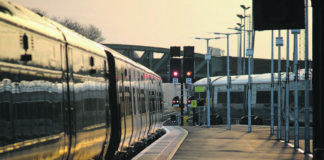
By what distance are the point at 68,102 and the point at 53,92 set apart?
99 cm

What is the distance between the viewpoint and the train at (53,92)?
7.12 meters

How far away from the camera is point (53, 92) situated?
8.95 meters

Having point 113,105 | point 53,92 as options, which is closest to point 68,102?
point 53,92

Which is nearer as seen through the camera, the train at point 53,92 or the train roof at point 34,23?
the train at point 53,92

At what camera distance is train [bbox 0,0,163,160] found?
712cm

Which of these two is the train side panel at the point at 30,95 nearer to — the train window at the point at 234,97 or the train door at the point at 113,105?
the train door at the point at 113,105

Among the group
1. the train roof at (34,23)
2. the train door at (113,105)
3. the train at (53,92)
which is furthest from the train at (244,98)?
the train roof at (34,23)

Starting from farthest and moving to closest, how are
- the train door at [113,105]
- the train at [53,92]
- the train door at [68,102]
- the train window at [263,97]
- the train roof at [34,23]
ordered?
the train window at [263,97] → the train door at [113,105] → the train door at [68,102] → the train roof at [34,23] → the train at [53,92]

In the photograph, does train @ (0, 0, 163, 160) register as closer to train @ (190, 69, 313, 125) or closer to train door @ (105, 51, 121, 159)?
train door @ (105, 51, 121, 159)

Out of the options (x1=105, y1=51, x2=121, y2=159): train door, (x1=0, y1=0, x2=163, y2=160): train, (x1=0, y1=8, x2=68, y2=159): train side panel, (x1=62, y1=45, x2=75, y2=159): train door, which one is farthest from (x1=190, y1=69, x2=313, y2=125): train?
(x1=0, y1=8, x2=68, y2=159): train side panel

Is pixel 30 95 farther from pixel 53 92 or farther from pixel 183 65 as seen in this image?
pixel 183 65

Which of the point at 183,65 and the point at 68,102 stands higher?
the point at 183,65

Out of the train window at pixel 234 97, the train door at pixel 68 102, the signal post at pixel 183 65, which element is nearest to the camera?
the train door at pixel 68 102
